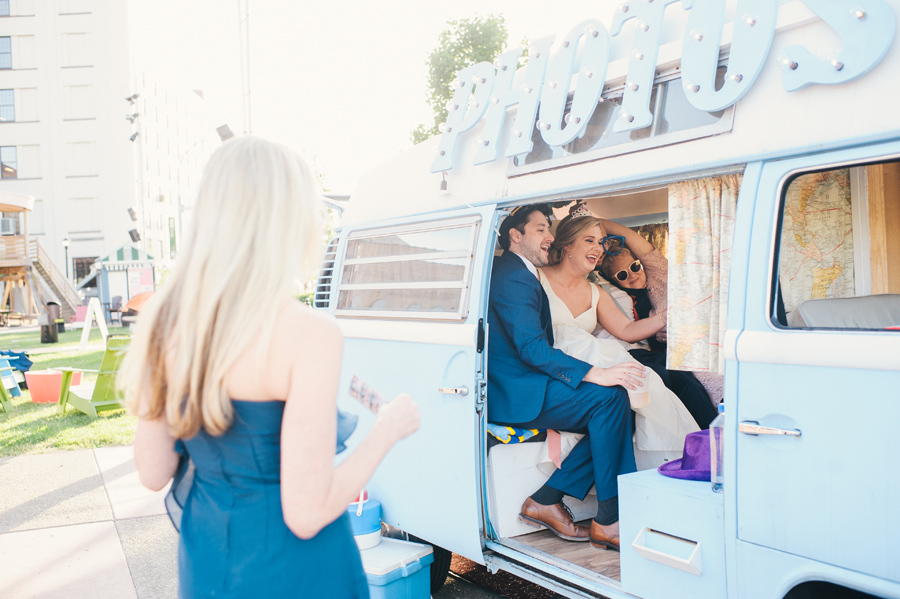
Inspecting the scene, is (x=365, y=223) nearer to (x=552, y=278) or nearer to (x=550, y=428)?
(x=552, y=278)

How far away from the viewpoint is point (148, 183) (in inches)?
1725

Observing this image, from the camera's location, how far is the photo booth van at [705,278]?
215cm

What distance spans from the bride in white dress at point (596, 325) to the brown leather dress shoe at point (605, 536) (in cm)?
54

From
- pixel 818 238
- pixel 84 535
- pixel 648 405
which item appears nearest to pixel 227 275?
pixel 818 238

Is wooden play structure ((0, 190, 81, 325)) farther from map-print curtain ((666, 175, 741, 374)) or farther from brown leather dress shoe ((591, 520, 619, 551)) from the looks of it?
map-print curtain ((666, 175, 741, 374))

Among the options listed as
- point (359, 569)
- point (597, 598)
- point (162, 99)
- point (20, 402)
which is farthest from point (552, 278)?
point (162, 99)

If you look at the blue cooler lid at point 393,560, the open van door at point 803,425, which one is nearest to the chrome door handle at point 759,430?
the open van door at point 803,425

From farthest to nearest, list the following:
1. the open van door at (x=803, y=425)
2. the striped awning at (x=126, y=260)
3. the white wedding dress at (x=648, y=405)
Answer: the striped awning at (x=126, y=260)
the white wedding dress at (x=648, y=405)
the open van door at (x=803, y=425)

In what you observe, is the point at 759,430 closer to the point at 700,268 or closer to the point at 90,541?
the point at 700,268

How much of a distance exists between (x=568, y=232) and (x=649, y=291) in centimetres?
81

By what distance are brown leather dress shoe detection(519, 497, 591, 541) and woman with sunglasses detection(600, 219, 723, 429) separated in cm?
114

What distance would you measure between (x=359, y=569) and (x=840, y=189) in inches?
102

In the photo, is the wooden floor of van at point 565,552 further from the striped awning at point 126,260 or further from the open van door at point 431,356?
the striped awning at point 126,260

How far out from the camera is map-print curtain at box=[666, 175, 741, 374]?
9.33 ft
